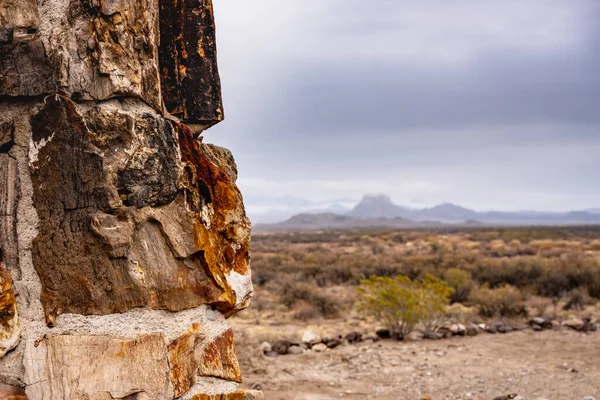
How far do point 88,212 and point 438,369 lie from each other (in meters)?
7.86

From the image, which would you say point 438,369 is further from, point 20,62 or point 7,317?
point 20,62

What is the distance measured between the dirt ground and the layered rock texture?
575cm

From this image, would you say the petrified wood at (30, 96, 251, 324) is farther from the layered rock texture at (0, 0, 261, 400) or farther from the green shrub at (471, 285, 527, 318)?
the green shrub at (471, 285, 527, 318)

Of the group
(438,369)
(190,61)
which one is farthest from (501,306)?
(190,61)

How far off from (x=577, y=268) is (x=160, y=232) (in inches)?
711

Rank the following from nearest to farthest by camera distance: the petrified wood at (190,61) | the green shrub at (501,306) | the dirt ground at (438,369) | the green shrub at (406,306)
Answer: the petrified wood at (190,61), the dirt ground at (438,369), the green shrub at (406,306), the green shrub at (501,306)

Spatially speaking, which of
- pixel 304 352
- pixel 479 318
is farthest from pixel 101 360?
pixel 479 318

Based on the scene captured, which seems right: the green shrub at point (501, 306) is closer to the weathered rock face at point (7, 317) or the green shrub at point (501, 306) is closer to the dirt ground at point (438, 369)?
the dirt ground at point (438, 369)

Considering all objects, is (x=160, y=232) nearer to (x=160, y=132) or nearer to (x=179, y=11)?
(x=160, y=132)

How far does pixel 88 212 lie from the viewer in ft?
4.98

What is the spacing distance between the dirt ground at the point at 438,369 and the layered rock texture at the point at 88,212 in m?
5.75

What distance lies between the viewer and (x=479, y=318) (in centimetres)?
1276

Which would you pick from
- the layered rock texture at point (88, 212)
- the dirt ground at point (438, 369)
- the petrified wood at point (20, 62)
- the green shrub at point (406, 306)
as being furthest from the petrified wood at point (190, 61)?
the green shrub at point (406, 306)

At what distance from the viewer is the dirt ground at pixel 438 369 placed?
7.34m
